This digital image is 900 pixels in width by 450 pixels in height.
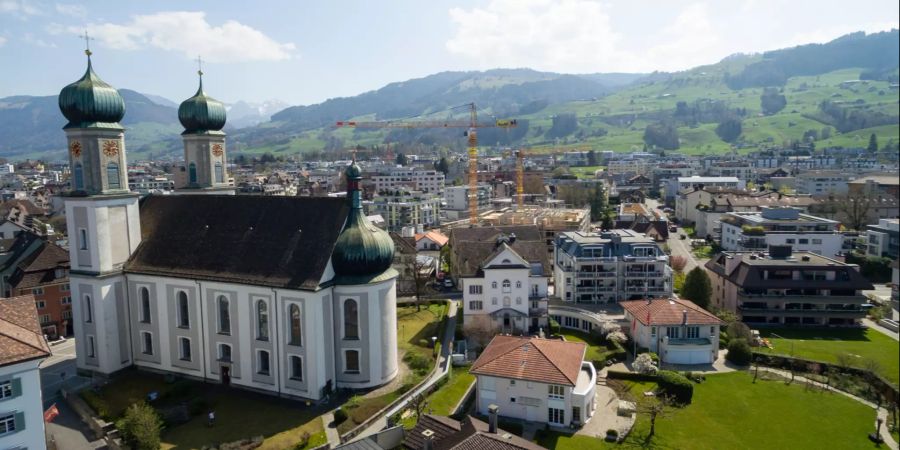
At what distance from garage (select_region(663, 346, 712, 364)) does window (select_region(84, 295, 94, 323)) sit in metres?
45.4

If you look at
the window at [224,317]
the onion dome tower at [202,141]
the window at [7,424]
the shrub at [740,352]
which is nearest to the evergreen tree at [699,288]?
the shrub at [740,352]

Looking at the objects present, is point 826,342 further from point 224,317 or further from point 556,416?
point 224,317

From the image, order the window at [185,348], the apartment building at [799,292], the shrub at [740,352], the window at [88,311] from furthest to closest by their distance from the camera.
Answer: the apartment building at [799,292], the shrub at [740,352], the window at [88,311], the window at [185,348]

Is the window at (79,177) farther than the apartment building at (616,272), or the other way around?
the apartment building at (616,272)

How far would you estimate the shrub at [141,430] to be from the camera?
33.2 meters

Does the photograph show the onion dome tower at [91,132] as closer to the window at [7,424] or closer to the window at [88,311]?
the window at [88,311]

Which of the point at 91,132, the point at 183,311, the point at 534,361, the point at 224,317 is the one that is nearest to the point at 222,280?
the point at 224,317

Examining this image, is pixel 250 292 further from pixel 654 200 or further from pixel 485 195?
pixel 654 200

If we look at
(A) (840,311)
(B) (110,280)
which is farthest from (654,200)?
(B) (110,280)

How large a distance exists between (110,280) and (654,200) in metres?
153

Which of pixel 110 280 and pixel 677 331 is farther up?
pixel 110 280

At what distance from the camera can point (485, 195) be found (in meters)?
153

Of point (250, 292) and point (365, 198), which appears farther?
point (365, 198)

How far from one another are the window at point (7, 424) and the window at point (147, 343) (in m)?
17.6
